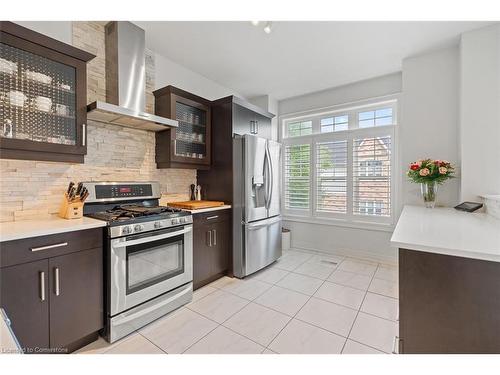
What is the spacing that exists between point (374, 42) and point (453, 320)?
275 cm

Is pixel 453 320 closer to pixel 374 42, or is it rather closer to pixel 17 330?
pixel 17 330

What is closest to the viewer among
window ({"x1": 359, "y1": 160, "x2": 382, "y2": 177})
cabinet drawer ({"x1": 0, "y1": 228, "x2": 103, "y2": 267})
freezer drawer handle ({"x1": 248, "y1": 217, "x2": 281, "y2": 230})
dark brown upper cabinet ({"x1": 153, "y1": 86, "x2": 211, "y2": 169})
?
cabinet drawer ({"x1": 0, "y1": 228, "x2": 103, "y2": 267})

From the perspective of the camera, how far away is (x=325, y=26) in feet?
7.50

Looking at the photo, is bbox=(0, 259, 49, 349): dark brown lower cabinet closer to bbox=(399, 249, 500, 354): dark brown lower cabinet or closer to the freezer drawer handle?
the freezer drawer handle

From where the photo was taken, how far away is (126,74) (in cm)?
230

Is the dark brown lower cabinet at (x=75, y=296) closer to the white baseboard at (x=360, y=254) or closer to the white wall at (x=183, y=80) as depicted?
the white wall at (x=183, y=80)

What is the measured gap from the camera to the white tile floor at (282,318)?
1.73 meters

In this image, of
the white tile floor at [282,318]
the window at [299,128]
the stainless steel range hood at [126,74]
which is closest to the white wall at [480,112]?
the white tile floor at [282,318]

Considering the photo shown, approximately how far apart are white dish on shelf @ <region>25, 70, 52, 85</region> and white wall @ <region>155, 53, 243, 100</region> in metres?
1.19

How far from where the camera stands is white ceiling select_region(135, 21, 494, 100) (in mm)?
2332

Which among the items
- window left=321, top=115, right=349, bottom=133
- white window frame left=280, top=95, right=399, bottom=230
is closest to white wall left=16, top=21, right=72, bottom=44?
white window frame left=280, top=95, right=399, bottom=230

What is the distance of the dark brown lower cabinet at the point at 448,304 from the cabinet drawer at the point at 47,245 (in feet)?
6.76

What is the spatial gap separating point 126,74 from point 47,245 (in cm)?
171
